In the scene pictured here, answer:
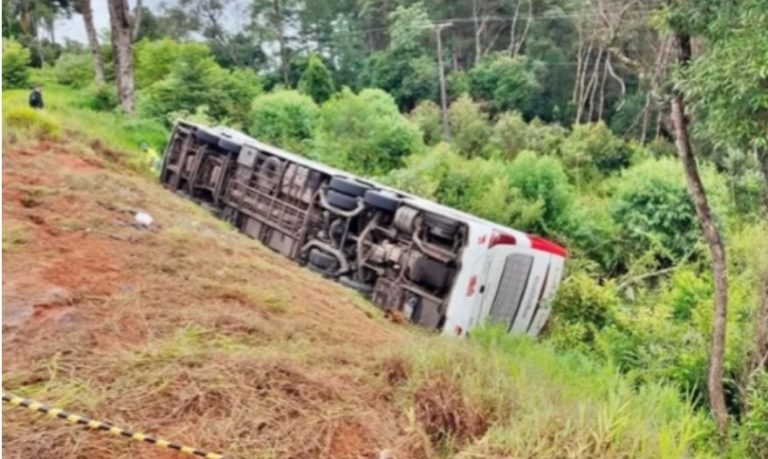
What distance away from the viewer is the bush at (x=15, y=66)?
927 inches

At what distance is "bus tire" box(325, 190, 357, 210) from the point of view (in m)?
8.58

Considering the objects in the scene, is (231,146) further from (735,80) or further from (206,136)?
(735,80)

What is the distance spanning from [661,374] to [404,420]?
4.06m

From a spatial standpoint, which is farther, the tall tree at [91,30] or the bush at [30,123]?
the tall tree at [91,30]

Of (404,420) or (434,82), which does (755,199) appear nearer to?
(404,420)

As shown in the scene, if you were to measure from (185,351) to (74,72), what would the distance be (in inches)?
1111

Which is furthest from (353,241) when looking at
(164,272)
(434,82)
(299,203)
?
(434,82)

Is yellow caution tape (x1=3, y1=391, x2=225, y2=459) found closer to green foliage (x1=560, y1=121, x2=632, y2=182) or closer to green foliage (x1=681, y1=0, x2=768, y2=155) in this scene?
green foliage (x1=681, y1=0, x2=768, y2=155)

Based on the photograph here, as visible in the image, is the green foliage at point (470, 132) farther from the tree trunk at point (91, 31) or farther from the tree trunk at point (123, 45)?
the tree trunk at point (91, 31)

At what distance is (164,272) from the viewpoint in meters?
5.95

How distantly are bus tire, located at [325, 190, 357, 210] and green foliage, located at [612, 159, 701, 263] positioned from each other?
8.64 meters

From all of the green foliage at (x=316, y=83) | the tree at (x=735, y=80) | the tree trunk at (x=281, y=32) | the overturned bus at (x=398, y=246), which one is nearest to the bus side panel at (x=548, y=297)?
the overturned bus at (x=398, y=246)

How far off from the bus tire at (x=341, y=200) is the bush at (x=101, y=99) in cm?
1497

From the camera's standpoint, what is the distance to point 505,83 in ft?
113
